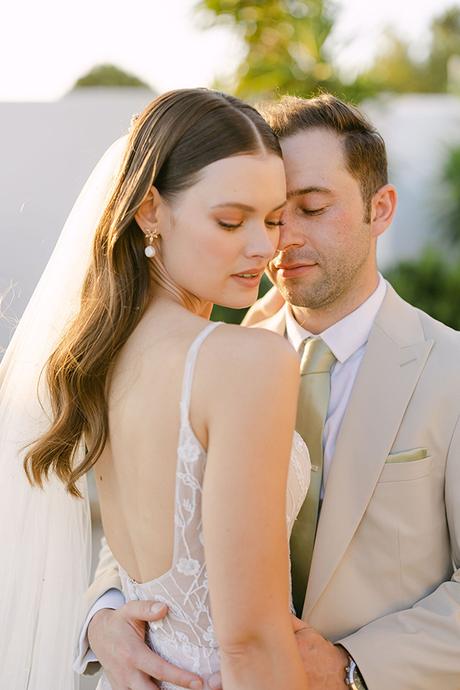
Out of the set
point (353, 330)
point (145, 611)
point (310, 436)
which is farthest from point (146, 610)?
point (353, 330)

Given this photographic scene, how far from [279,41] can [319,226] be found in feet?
40.1

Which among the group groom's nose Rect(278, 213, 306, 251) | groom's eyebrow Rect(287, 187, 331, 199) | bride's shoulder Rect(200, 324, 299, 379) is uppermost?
groom's eyebrow Rect(287, 187, 331, 199)

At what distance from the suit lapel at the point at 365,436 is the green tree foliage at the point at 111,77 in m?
20.0

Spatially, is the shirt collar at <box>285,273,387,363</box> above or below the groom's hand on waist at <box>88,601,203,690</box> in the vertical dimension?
above

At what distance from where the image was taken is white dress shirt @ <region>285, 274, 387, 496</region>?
2.73m

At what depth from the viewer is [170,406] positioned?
201 centimetres

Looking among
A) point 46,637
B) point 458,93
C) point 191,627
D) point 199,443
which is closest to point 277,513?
point 199,443

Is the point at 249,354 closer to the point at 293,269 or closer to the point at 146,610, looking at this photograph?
the point at 146,610

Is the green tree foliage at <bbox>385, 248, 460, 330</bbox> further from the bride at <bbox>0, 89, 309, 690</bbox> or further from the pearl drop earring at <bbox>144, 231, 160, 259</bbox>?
the pearl drop earring at <bbox>144, 231, 160, 259</bbox>

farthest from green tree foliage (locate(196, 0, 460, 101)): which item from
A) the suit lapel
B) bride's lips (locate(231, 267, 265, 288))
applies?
bride's lips (locate(231, 267, 265, 288))

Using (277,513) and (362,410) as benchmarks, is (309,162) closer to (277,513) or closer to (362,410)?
(362,410)

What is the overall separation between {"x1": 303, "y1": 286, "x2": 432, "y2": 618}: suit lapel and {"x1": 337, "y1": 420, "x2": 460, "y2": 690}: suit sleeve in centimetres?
17

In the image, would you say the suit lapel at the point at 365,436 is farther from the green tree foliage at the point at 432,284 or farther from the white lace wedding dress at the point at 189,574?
the green tree foliage at the point at 432,284

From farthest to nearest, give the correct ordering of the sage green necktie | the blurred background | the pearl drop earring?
the blurred background → the sage green necktie → the pearl drop earring
